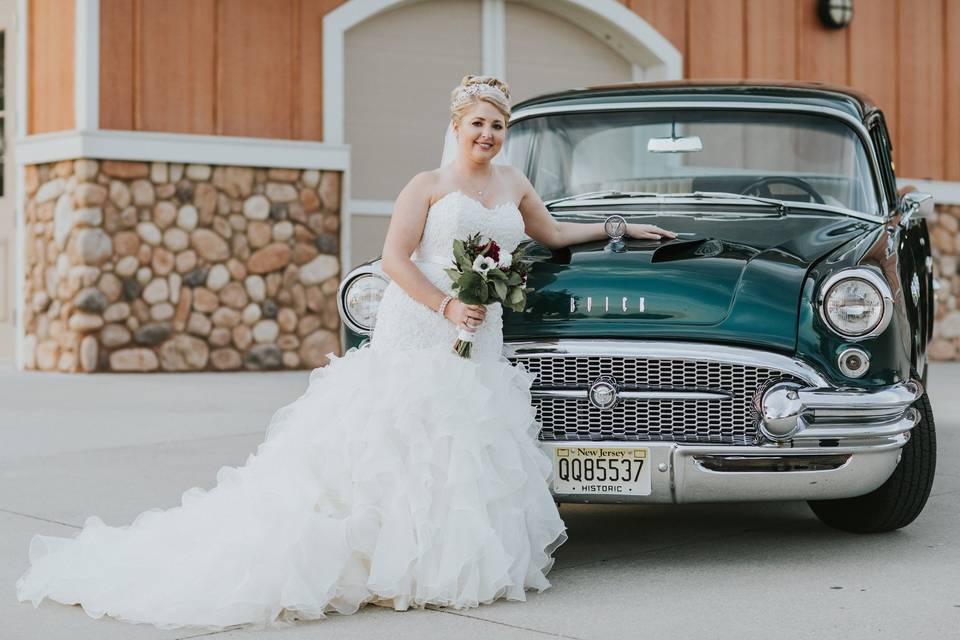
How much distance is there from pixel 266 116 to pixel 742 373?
8.06 meters

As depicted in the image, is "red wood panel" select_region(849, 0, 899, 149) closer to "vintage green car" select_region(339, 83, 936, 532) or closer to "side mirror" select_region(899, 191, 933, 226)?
"side mirror" select_region(899, 191, 933, 226)

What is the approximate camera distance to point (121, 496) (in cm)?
592

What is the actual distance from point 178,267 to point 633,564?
7.40 meters

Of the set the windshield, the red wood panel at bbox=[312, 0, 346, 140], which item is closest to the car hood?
the windshield

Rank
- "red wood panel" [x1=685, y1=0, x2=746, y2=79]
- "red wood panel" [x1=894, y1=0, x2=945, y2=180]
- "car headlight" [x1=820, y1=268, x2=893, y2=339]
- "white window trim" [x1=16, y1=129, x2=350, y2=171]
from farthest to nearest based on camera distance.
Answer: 1. "red wood panel" [x1=894, y1=0, x2=945, y2=180]
2. "red wood panel" [x1=685, y1=0, x2=746, y2=79]
3. "white window trim" [x1=16, y1=129, x2=350, y2=171]
4. "car headlight" [x1=820, y1=268, x2=893, y2=339]

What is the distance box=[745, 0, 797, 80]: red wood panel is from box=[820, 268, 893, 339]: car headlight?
10.0m

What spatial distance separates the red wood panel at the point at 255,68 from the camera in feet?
37.7

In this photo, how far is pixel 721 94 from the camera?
18.9 feet

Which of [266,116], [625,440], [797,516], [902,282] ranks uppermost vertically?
[266,116]

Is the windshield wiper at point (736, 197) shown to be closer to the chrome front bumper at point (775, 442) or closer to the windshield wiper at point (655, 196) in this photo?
the windshield wiper at point (655, 196)

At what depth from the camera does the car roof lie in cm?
573

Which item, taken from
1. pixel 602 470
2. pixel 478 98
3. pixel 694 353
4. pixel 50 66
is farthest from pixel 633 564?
pixel 50 66

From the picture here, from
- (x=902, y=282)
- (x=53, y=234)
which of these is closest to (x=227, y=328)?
(x=53, y=234)

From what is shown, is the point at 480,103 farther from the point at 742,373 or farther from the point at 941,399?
the point at 941,399
